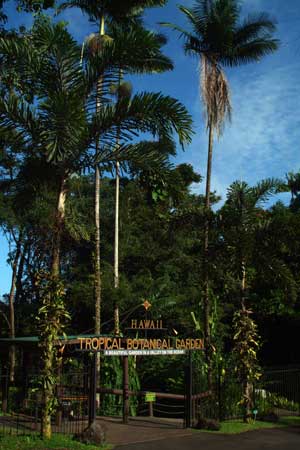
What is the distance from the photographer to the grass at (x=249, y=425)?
1428cm

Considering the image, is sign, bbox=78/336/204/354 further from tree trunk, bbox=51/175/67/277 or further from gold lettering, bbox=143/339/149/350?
tree trunk, bbox=51/175/67/277

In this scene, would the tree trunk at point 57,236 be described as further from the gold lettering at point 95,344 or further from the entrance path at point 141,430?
the entrance path at point 141,430

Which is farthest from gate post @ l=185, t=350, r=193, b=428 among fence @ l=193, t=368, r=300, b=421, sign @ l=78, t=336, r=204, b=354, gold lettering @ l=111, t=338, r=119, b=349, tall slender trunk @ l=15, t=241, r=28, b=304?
tall slender trunk @ l=15, t=241, r=28, b=304

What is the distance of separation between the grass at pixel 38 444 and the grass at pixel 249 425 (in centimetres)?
401

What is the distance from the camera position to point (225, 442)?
12586 millimetres

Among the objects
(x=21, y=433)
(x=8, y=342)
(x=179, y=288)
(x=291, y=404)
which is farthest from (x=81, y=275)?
(x=21, y=433)

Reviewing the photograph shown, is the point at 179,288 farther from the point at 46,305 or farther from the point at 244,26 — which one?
the point at 46,305

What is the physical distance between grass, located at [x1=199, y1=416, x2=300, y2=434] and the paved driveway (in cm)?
36

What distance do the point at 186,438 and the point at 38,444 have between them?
153 inches

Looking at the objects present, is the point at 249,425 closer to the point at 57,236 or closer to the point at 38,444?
the point at 38,444

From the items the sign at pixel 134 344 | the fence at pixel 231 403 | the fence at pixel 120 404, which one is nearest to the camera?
the sign at pixel 134 344

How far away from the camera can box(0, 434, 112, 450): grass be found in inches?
408

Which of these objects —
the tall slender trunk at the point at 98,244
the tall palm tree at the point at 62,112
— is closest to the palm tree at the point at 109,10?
the tall slender trunk at the point at 98,244

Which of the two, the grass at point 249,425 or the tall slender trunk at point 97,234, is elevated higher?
→ the tall slender trunk at point 97,234
